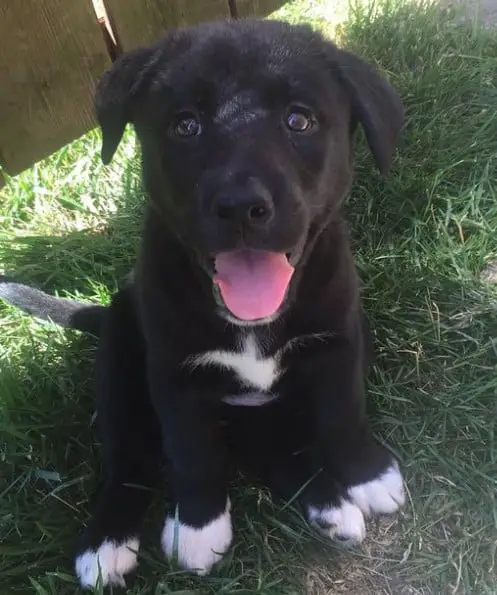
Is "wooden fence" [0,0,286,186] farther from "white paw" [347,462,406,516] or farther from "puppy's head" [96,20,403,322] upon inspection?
"white paw" [347,462,406,516]

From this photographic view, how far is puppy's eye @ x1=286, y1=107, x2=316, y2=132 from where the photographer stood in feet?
6.25

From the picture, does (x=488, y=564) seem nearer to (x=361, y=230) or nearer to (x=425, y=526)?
(x=425, y=526)

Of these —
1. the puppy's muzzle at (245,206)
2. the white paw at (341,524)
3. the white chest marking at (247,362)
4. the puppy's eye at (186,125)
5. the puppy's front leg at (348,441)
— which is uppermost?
the puppy's eye at (186,125)

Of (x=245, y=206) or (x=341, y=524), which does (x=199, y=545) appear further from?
(x=245, y=206)

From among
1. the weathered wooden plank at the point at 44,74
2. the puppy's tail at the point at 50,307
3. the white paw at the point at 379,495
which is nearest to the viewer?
the white paw at the point at 379,495

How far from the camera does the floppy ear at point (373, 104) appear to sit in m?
2.01

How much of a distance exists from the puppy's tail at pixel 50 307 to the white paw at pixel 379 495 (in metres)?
1.05

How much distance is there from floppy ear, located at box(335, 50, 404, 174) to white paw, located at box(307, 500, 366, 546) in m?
1.00

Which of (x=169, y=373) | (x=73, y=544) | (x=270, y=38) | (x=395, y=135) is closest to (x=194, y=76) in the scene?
(x=270, y=38)

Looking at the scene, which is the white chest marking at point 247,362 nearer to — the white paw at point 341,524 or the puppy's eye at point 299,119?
the white paw at point 341,524

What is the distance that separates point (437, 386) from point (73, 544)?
1263mm

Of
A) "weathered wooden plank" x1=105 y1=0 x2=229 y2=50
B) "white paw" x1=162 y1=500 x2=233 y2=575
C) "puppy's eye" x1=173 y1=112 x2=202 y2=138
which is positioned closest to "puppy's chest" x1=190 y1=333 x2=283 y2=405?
"white paw" x1=162 y1=500 x2=233 y2=575

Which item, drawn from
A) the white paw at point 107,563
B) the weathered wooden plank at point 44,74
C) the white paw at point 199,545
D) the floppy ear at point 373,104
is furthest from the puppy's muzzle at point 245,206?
the weathered wooden plank at point 44,74

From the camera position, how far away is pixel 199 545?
2.33 meters
